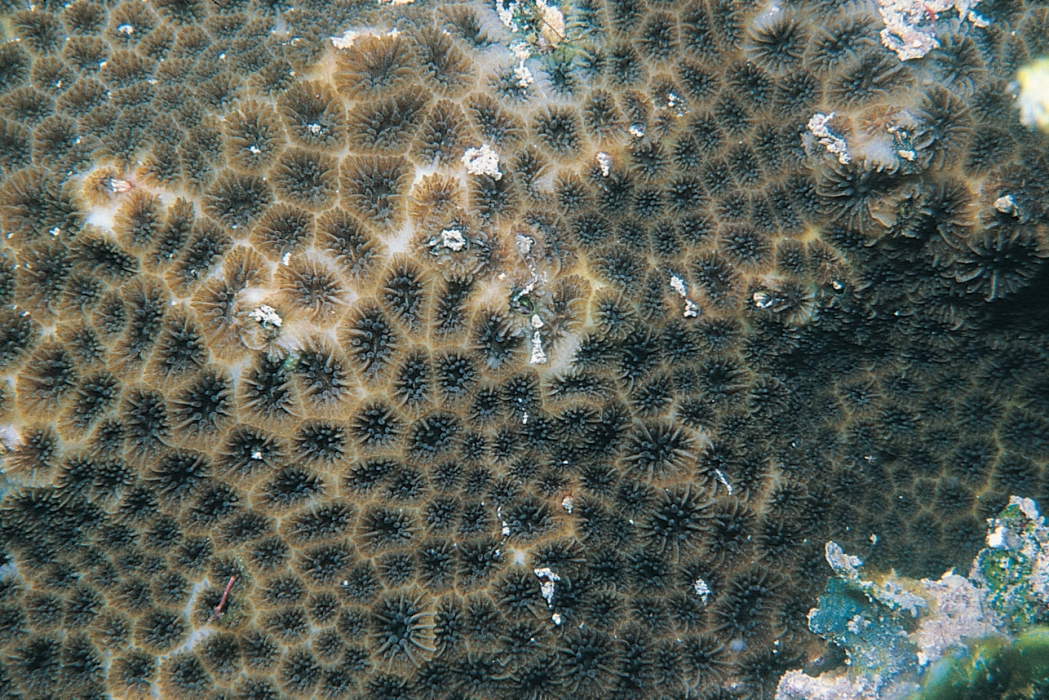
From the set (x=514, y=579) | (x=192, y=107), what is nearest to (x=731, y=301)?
(x=514, y=579)

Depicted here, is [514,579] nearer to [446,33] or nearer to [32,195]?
[446,33]

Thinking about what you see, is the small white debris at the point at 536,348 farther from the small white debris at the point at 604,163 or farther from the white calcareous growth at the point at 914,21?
the white calcareous growth at the point at 914,21

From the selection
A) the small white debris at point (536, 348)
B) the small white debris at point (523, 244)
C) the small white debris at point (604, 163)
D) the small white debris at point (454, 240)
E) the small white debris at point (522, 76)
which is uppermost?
the small white debris at point (522, 76)

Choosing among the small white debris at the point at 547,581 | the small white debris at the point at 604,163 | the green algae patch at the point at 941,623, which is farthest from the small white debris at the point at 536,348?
the green algae patch at the point at 941,623

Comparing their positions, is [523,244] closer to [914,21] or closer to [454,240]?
[454,240]

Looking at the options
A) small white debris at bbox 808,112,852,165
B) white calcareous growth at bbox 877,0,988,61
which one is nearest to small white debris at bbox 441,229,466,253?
small white debris at bbox 808,112,852,165

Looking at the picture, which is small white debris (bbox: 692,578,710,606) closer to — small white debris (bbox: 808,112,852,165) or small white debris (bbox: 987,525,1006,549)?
small white debris (bbox: 987,525,1006,549)
